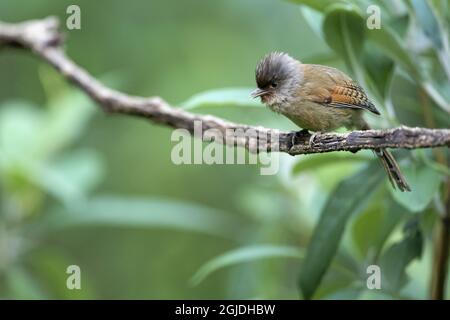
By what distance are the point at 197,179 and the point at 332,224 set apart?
4.16 m

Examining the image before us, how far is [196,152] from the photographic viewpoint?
187 inches

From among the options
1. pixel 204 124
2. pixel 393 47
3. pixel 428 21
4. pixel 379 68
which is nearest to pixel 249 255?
pixel 204 124

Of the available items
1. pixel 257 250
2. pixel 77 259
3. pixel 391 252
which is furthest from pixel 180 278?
pixel 391 252

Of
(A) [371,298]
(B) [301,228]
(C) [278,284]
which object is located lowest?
(A) [371,298]

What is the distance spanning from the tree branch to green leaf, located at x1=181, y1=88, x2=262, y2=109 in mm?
68

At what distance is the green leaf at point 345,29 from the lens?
2873 mm

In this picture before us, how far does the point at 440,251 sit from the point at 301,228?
1.66 meters

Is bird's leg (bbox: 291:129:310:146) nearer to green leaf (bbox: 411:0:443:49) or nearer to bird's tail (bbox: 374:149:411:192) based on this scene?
bird's tail (bbox: 374:149:411:192)

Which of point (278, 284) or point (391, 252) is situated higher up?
point (278, 284)

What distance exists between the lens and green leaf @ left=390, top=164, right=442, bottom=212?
278cm

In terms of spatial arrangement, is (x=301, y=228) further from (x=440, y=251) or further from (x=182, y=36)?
(x=182, y=36)

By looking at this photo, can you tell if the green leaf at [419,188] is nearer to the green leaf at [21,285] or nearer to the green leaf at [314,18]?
the green leaf at [314,18]

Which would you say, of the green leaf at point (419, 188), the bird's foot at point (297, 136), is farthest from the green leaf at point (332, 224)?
the bird's foot at point (297, 136)

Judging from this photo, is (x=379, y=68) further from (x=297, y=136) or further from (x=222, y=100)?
(x=222, y=100)
